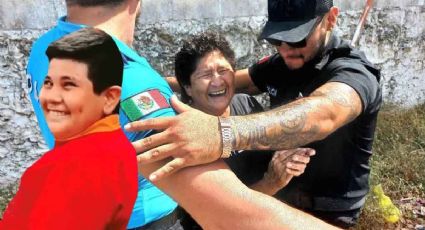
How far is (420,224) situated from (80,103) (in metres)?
3.17

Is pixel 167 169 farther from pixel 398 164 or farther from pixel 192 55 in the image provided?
pixel 398 164

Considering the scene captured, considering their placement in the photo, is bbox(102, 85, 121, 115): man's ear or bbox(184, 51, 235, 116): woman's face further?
bbox(184, 51, 235, 116): woman's face

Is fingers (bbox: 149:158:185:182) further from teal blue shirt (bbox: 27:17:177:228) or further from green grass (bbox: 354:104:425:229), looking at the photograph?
green grass (bbox: 354:104:425:229)

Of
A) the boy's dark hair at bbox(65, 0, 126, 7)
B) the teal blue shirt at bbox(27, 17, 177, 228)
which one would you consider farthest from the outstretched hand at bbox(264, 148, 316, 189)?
the boy's dark hair at bbox(65, 0, 126, 7)

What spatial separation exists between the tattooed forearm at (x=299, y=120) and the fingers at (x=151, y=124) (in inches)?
9.7

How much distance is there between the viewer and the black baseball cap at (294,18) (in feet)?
6.36

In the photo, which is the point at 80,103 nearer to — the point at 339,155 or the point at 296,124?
the point at 296,124

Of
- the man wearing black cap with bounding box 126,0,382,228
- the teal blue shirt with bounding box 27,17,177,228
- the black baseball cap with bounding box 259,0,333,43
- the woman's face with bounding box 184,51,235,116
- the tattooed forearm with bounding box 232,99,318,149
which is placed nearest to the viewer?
the teal blue shirt with bounding box 27,17,177,228

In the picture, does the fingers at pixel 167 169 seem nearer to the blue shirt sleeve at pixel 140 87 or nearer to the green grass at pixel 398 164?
the blue shirt sleeve at pixel 140 87

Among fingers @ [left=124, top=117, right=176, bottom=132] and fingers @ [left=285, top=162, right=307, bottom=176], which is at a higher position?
fingers @ [left=124, top=117, right=176, bottom=132]

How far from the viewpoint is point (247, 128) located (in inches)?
56.1

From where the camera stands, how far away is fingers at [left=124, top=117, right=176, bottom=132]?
1.12 m

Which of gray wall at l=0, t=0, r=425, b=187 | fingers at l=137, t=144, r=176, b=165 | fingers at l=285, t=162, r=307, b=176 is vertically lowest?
gray wall at l=0, t=0, r=425, b=187

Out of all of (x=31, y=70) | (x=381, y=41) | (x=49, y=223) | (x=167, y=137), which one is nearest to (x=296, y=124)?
(x=167, y=137)
